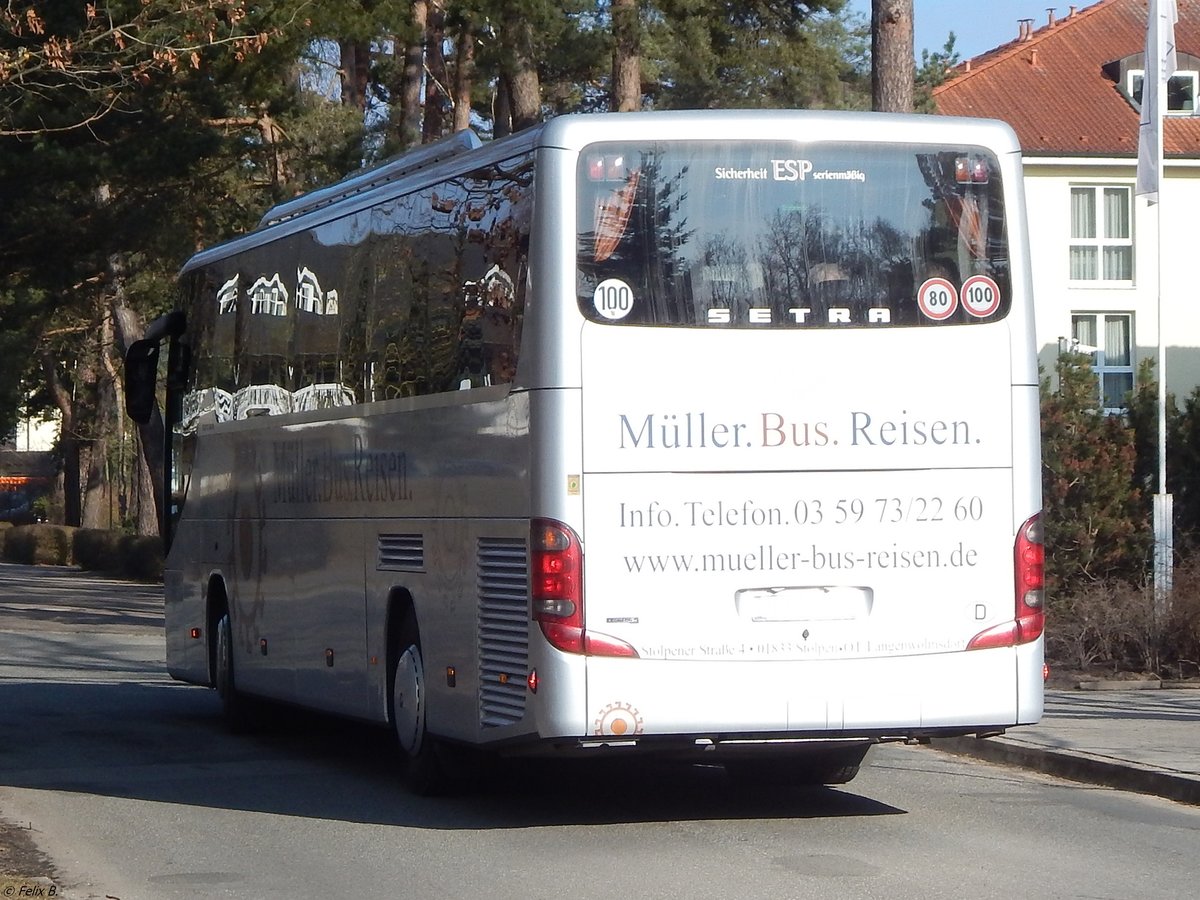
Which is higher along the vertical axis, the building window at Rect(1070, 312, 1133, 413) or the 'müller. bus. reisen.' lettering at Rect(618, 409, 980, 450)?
the building window at Rect(1070, 312, 1133, 413)

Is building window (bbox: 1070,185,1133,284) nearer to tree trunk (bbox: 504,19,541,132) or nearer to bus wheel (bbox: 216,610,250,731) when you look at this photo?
tree trunk (bbox: 504,19,541,132)

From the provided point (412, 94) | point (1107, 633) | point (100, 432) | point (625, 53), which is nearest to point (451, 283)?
point (1107, 633)

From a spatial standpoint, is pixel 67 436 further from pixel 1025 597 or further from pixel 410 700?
pixel 1025 597

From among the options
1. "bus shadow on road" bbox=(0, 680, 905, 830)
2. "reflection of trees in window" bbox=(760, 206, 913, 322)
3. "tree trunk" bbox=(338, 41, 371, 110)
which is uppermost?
"tree trunk" bbox=(338, 41, 371, 110)

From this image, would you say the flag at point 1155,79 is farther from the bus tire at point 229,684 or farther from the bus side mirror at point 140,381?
the bus tire at point 229,684

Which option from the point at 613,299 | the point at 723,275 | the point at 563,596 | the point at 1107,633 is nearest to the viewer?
the point at 563,596

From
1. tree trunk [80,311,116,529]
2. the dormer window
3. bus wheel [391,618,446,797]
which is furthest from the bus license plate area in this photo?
tree trunk [80,311,116,529]

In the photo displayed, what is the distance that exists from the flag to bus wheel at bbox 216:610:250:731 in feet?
41.5

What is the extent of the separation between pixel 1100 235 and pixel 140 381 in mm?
33402

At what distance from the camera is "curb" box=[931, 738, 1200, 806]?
10.9m

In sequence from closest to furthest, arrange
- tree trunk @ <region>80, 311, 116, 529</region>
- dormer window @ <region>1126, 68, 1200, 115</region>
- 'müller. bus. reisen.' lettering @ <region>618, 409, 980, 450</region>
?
1. 'müller. bus. reisen.' lettering @ <region>618, 409, 980, 450</region>
2. dormer window @ <region>1126, 68, 1200, 115</region>
3. tree trunk @ <region>80, 311, 116, 529</region>

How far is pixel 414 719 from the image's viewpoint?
Result: 11141mm

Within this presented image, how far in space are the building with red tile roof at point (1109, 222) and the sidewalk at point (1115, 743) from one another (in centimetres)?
3003

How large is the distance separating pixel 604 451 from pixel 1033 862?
268 cm
